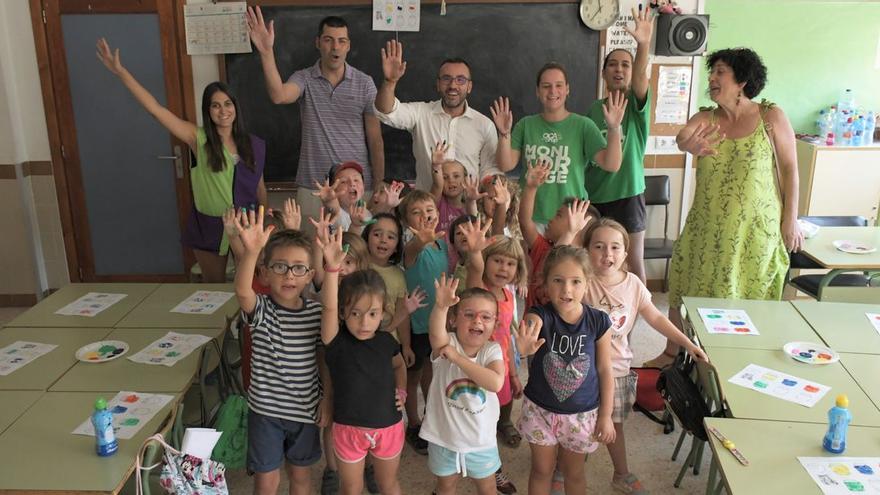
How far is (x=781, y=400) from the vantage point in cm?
240

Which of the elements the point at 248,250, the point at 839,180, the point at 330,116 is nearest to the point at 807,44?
the point at 839,180

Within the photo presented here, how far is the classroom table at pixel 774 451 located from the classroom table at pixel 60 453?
180cm

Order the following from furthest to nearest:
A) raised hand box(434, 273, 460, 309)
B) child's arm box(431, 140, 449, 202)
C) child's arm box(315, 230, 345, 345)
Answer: child's arm box(431, 140, 449, 202) < child's arm box(315, 230, 345, 345) < raised hand box(434, 273, 460, 309)

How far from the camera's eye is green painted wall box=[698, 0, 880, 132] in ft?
17.7

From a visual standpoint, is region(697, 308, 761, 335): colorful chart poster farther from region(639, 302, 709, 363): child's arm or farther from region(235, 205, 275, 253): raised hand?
region(235, 205, 275, 253): raised hand

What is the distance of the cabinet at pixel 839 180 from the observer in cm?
520

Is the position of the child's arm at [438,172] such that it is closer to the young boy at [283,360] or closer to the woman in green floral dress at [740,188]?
the young boy at [283,360]

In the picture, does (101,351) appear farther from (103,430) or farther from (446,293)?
(446,293)

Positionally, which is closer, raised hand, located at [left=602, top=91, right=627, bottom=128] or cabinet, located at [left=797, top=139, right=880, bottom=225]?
raised hand, located at [left=602, top=91, right=627, bottom=128]

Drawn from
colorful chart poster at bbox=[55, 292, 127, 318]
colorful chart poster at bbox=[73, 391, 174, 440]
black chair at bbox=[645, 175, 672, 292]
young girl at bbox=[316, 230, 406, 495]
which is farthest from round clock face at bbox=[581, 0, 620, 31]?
colorful chart poster at bbox=[73, 391, 174, 440]

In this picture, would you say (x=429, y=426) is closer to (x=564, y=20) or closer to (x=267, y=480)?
(x=267, y=480)

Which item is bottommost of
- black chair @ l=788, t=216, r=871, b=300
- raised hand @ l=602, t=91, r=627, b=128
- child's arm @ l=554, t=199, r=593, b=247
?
black chair @ l=788, t=216, r=871, b=300

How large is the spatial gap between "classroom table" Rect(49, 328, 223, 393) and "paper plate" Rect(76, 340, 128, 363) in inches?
0.8

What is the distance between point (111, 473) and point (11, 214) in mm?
3909
